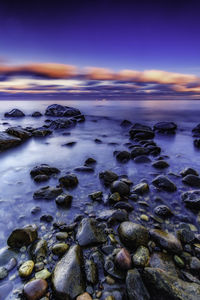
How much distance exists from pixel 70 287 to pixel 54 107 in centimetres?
2076

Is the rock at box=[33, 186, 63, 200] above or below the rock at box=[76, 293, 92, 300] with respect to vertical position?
below

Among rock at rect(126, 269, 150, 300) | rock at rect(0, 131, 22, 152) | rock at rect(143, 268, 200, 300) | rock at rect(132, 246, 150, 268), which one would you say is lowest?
rock at rect(0, 131, 22, 152)

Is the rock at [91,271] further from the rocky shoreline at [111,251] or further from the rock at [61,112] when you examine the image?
the rock at [61,112]

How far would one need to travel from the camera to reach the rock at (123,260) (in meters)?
1.86

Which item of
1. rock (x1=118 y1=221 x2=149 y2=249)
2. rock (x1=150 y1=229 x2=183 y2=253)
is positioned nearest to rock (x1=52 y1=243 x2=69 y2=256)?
rock (x1=118 y1=221 x2=149 y2=249)

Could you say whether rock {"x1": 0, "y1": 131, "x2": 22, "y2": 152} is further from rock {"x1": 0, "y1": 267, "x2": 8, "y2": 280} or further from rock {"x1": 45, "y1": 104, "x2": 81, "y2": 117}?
rock {"x1": 45, "y1": 104, "x2": 81, "y2": 117}

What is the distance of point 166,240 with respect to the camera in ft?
7.08

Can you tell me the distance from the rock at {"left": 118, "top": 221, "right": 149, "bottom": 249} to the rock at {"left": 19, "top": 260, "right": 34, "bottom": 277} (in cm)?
119

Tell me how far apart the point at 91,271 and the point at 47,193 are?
6.29 ft

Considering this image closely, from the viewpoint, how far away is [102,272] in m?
1.88

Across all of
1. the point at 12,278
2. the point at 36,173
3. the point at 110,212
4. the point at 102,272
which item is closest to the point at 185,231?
the point at 110,212

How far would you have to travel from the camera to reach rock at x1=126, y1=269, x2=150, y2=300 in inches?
61.4

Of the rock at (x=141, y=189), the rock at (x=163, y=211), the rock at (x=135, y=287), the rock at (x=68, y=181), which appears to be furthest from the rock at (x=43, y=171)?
the rock at (x=135, y=287)

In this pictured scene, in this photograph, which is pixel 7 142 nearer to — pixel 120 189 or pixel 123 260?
pixel 120 189
